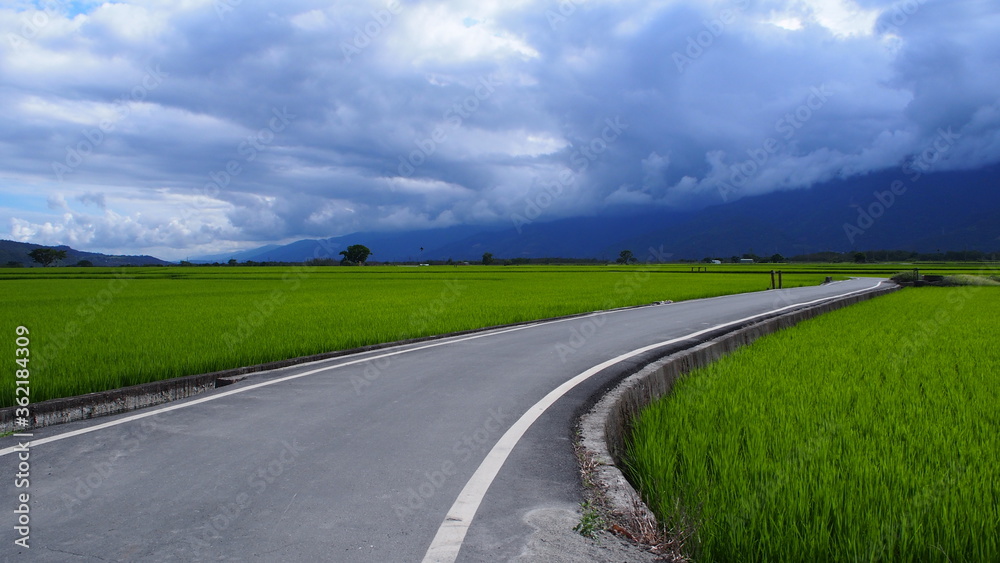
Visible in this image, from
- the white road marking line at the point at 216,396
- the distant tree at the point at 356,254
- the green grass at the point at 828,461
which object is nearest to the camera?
the green grass at the point at 828,461

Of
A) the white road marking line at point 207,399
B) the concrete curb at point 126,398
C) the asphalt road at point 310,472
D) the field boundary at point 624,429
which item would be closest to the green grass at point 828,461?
the field boundary at point 624,429

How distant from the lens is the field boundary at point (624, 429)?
3383 mm

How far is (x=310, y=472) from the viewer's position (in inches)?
165

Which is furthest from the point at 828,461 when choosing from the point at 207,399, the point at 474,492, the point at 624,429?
the point at 207,399

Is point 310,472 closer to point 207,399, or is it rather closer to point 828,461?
point 207,399

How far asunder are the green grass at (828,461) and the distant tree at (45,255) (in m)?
179

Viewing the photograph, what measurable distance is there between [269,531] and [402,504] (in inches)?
29.9

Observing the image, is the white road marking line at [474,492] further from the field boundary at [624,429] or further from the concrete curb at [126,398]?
the concrete curb at [126,398]

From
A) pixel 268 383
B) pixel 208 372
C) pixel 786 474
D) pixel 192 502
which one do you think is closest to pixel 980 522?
pixel 786 474

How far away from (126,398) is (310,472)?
3703 millimetres

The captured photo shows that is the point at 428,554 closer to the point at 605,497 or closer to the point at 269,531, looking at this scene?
the point at 269,531

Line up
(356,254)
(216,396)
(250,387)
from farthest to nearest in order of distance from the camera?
(356,254) < (250,387) < (216,396)

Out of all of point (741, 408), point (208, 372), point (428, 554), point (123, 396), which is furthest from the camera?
point (208, 372)

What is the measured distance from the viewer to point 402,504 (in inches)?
142
